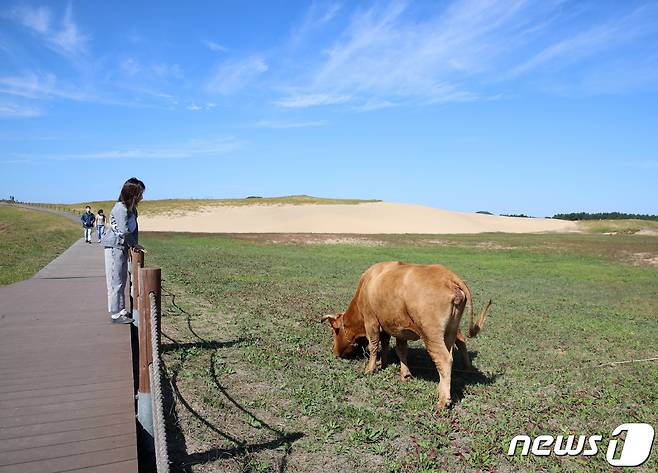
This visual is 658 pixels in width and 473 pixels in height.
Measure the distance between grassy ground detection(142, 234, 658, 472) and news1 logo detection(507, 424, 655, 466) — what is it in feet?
0.36

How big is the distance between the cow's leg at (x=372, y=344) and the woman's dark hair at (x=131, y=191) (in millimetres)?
4274

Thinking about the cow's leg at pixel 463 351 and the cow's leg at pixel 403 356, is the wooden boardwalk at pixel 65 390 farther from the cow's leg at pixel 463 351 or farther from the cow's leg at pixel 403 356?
the cow's leg at pixel 463 351

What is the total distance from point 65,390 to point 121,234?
288 cm

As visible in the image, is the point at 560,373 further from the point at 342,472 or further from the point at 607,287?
the point at 607,287

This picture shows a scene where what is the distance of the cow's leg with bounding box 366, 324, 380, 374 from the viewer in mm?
7641

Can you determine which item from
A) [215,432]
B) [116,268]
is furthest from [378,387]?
[116,268]

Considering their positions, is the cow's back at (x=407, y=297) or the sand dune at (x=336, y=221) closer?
the cow's back at (x=407, y=297)

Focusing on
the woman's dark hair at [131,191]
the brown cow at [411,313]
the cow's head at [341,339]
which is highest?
the woman's dark hair at [131,191]

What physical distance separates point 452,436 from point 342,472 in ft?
4.93

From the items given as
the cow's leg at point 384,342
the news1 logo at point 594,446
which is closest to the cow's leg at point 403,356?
the cow's leg at point 384,342

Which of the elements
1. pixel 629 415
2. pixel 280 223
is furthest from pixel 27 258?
pixel 280 223

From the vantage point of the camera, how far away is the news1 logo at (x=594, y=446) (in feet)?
17.2

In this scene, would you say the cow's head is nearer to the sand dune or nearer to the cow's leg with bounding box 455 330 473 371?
the cow's leg with bounding box 455 330 473 371

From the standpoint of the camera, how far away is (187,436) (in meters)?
5.37
